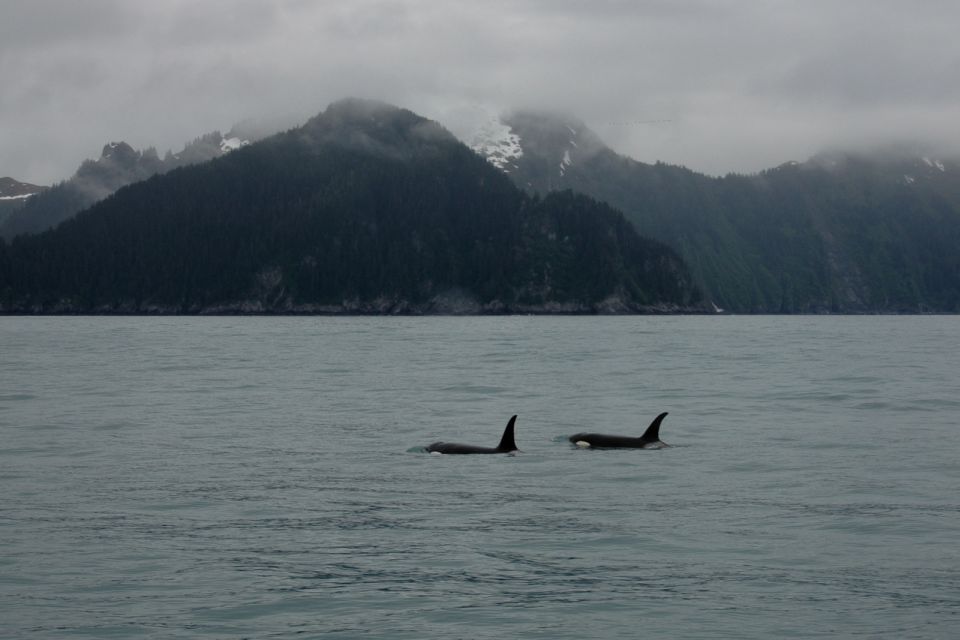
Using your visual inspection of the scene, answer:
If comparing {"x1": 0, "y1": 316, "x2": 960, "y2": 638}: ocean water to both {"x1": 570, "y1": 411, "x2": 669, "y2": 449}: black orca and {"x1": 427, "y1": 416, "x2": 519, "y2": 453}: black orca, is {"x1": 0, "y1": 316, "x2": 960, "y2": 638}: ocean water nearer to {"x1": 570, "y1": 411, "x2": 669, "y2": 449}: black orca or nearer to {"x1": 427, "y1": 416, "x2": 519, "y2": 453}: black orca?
{"x1": 570, "y1": 411, "x2": 669, "y2": 449}: black orca

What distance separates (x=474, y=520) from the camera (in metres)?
23.3

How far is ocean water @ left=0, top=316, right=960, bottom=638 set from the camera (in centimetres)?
1655

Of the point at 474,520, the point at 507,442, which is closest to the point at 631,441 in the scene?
the point at 507,442

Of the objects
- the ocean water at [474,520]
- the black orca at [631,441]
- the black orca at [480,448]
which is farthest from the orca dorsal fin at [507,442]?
the black orca at [631,441]

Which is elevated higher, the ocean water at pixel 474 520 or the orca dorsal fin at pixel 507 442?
the orca dorsal fin at pixel 507 442

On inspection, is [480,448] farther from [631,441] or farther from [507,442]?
[631,441]

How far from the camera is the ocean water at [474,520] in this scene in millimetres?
16547

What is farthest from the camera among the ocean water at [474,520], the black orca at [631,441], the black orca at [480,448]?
the black orca at [631,441]

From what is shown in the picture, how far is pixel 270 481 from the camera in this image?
28422 millimetres

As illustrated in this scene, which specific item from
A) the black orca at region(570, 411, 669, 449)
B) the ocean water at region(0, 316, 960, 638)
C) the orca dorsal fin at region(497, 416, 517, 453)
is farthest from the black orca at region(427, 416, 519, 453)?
the black orca at region(570, 411, 669, 449)

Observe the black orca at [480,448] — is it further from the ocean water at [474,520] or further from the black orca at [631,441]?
the black orca at [631,441]

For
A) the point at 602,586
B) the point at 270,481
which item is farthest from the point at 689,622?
the point at 270,481

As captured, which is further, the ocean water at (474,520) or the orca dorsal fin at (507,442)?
the orca dorsal fin at (507,442)

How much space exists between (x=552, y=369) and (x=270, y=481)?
50.9 metres
